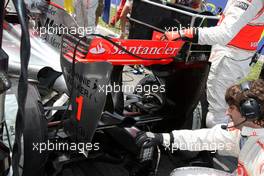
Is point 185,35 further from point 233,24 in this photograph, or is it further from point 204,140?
point 204,140

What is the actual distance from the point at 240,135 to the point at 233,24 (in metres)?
0.81

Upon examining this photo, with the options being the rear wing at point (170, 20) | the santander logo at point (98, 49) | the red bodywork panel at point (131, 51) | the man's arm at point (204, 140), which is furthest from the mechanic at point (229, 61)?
the santander logo at point (98, 49)

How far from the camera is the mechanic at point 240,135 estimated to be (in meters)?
1.66

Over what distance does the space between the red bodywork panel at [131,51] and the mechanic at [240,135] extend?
0.44 m

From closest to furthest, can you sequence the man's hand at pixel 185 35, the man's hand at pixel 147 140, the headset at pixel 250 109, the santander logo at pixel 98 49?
1. the headset at pixel 250 109
2. the santander logo at pixel 98 49
3. the man's hand at pixel 147 140
4. the man's hand at pixel 185 35

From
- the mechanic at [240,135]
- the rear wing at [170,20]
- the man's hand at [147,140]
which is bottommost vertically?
the man's hand at [147,140]

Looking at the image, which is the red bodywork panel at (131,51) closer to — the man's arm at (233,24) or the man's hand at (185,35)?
the man's hand at (185,35)

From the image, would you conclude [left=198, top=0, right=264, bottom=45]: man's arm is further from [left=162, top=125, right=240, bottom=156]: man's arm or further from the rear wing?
[left=162, top=125, right=240, bottom=156]: man's arm

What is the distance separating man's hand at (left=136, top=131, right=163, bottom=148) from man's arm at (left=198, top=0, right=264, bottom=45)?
0.72 m

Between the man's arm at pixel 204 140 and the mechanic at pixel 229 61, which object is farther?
the mechanic at pixel 229 61

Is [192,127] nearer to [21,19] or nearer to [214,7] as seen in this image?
[21,19]

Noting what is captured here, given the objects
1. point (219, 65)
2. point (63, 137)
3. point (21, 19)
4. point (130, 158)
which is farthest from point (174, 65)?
point (21, 19)

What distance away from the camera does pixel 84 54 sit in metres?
1.81

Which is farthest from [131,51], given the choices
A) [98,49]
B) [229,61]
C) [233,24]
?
[229,61]
